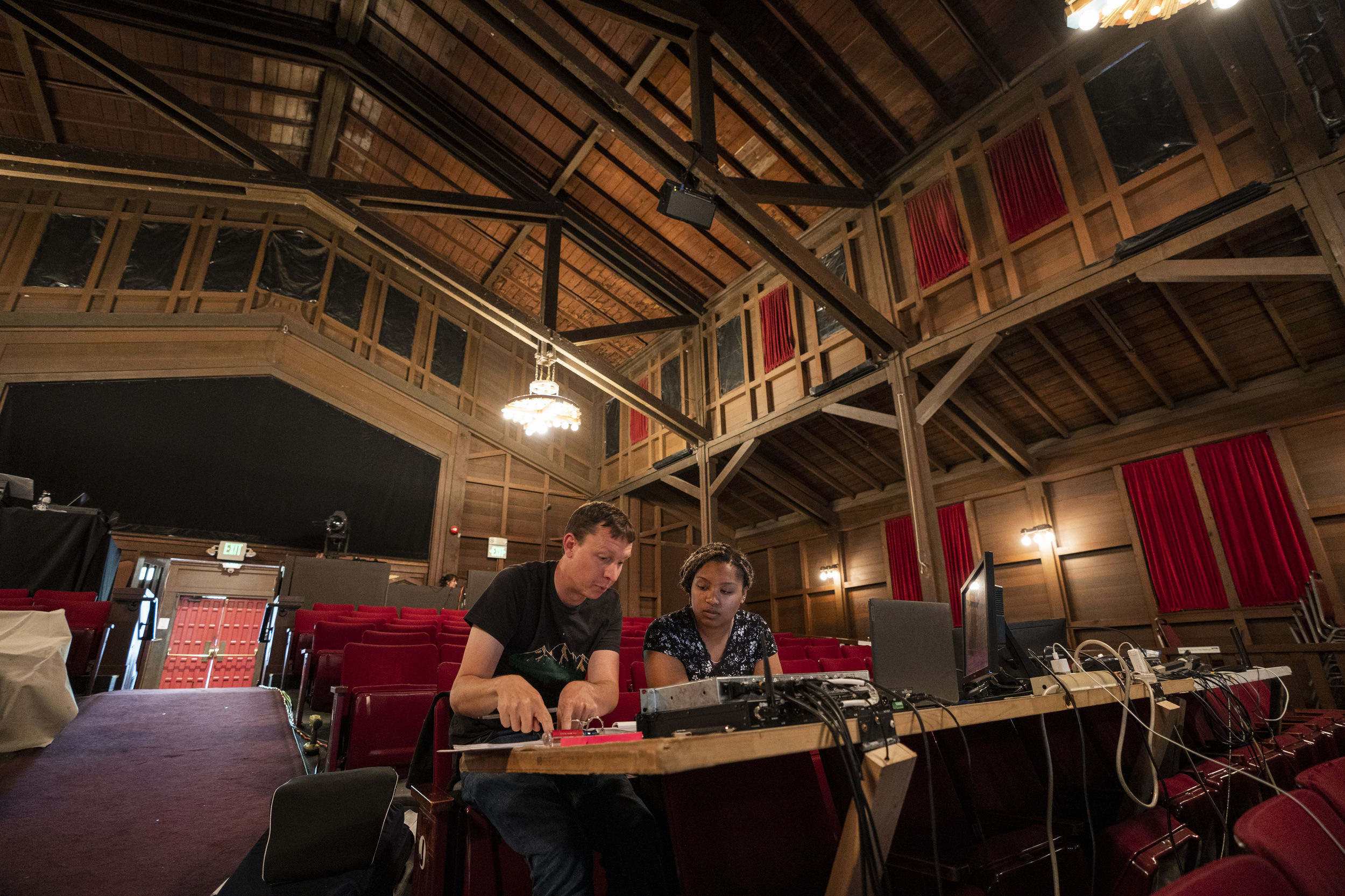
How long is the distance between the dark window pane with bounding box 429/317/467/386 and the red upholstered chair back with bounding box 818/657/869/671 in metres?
8.60

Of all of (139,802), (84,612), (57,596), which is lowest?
(139,802)

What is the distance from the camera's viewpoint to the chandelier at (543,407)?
26.4 ft

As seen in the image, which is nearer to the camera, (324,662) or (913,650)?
(913,650)

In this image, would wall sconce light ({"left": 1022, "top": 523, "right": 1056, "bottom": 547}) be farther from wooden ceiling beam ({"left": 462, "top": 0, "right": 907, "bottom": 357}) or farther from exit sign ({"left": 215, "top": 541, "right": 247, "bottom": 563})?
exit sign ({"left": 215, "top": 541, "right": 247, "bottom": 563})

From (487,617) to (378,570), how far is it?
302 inches

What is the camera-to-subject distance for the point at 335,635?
163 inches

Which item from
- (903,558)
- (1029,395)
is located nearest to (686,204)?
(1029,395)

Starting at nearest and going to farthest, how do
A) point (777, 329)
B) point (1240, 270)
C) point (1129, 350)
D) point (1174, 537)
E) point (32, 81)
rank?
point (1240, 270) < point (1129, 350) < point (1174, 537) < point (32, 81) < point (777, 329)

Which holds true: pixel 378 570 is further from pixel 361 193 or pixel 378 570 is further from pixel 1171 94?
pixel 1171 94

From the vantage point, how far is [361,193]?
8086mm

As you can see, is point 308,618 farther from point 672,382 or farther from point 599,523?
point 672,382

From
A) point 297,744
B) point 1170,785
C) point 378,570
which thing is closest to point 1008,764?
point 1170,785

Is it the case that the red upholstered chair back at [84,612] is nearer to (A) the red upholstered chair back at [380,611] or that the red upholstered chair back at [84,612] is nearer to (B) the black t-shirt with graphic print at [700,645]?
(A) the red upholstered chair back at [380,611]

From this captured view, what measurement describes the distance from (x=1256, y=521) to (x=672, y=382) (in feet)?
25.2
